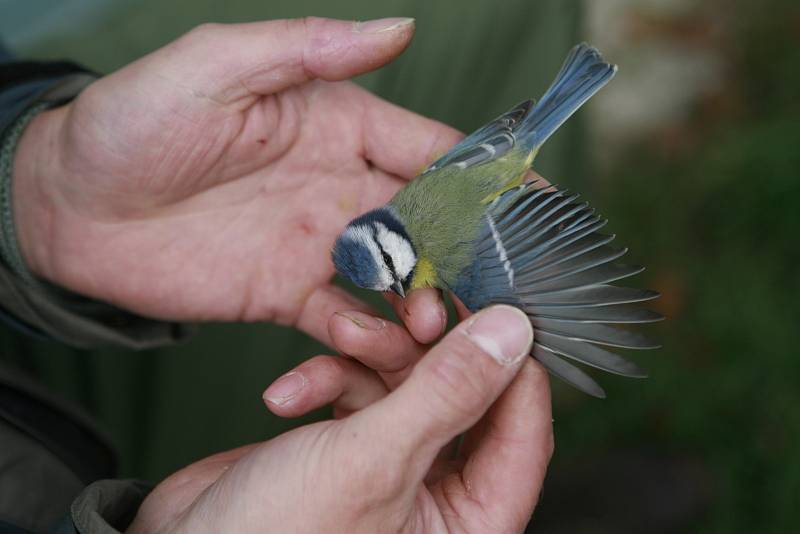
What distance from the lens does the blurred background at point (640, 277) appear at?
8.43ft

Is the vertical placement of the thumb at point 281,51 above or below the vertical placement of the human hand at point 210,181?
above

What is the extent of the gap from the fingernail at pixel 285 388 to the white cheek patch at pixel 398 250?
0.37 metres

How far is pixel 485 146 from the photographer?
1956mm

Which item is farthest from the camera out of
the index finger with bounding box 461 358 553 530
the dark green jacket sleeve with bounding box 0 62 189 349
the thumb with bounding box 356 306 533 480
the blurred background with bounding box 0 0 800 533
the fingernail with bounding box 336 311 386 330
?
the blurred background with bounding box 0 0 800 533

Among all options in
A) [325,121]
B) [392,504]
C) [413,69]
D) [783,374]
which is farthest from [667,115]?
[392,504]

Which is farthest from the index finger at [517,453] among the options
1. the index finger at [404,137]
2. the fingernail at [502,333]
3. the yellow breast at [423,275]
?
the index finger at [404,137]

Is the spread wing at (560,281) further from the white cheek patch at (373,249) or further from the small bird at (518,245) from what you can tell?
the white cheek patch at (373,249)

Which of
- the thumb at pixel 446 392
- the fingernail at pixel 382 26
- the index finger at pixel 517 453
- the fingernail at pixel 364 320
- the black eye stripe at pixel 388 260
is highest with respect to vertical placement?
the fingernail at pixel 382 26

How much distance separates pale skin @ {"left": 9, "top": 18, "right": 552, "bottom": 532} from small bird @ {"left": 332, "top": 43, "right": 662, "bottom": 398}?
0.08 metres

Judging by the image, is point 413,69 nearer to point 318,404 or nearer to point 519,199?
point 519,199

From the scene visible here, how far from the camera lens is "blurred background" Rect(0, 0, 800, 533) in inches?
101

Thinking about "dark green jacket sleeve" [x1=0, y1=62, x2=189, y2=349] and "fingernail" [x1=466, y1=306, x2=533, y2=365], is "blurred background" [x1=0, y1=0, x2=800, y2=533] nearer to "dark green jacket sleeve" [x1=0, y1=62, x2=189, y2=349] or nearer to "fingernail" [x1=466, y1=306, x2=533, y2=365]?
"dark green jacket sleeve" [x1=0, y1=62, x2=189, y2=349]

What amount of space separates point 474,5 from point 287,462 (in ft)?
6.21

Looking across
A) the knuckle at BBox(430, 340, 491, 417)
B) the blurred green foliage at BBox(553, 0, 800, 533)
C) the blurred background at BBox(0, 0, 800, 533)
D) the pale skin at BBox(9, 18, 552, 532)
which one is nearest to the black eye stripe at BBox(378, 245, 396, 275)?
the pale skin at BBox(9, 18, 552, 532)
